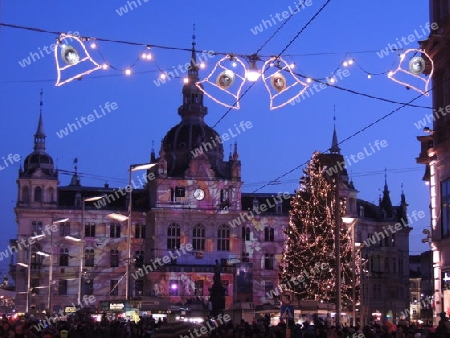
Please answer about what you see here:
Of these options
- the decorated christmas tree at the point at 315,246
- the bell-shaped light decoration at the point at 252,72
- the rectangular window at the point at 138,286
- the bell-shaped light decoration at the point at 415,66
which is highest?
the bell-shaped light decoration at the point at 415,66

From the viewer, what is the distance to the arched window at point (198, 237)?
295 ft

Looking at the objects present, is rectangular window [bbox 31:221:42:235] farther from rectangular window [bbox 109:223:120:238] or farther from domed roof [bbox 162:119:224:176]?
domed roof [bbox 162:119:224:176]

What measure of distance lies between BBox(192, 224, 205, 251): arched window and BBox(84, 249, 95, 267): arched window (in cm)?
1042

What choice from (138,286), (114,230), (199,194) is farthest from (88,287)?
(199,194)

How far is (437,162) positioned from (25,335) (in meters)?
15.8

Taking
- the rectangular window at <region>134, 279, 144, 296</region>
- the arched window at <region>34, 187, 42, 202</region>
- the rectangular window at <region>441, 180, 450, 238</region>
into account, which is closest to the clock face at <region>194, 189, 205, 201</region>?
the rectangular window at <region>134, 279, 144, 296</region>

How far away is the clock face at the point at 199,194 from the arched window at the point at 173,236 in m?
3.36

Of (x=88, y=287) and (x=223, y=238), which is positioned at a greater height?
(x=223, y=238)

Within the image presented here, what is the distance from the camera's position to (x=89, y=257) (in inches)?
3585

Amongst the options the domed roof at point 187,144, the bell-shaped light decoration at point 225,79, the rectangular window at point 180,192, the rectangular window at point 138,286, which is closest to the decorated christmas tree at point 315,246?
the bell-shaped light decoration at point 225,79

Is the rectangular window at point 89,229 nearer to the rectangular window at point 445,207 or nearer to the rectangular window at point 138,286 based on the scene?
the rectangular window at point 138,286

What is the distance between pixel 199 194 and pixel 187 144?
622cm

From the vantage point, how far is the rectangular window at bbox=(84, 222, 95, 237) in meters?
91.7

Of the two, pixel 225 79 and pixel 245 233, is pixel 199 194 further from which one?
pixel 225 79
